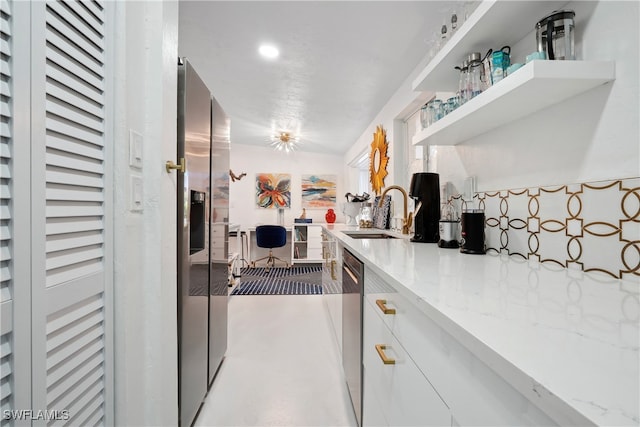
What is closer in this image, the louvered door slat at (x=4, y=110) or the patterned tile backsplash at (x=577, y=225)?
the louvered door slat at (x=4, y=110)

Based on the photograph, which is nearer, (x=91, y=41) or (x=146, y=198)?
(x=91, y=41)

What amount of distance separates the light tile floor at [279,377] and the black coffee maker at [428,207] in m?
1.06

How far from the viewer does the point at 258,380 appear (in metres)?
1.81

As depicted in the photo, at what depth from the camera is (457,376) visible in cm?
52

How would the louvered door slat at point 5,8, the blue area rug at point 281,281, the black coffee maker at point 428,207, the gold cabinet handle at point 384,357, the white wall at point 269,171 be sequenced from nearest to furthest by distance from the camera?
the louvered door slat at point 5,8 → the gold cabinet handle at point 384,357 → the black coffee maker at point 428,207 → the blue area rug at point 281,281 → the white wall at point 269,171

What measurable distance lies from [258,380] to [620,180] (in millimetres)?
1950

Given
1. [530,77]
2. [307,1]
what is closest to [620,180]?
[530,77]

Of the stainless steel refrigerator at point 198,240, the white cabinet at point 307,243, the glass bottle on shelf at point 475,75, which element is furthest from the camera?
the white cabinet at point 307,243

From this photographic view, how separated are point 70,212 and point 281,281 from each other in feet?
12.5

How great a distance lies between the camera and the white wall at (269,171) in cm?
570

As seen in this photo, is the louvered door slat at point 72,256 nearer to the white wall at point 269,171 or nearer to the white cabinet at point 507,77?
the white cabinet at point 507,77

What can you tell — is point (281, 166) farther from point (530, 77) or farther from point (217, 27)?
point (530, 77)

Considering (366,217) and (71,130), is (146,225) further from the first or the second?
(366,217)

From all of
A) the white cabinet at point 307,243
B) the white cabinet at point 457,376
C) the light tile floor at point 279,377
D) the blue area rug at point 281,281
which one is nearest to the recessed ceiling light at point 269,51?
the white cabinet at point 457,376
